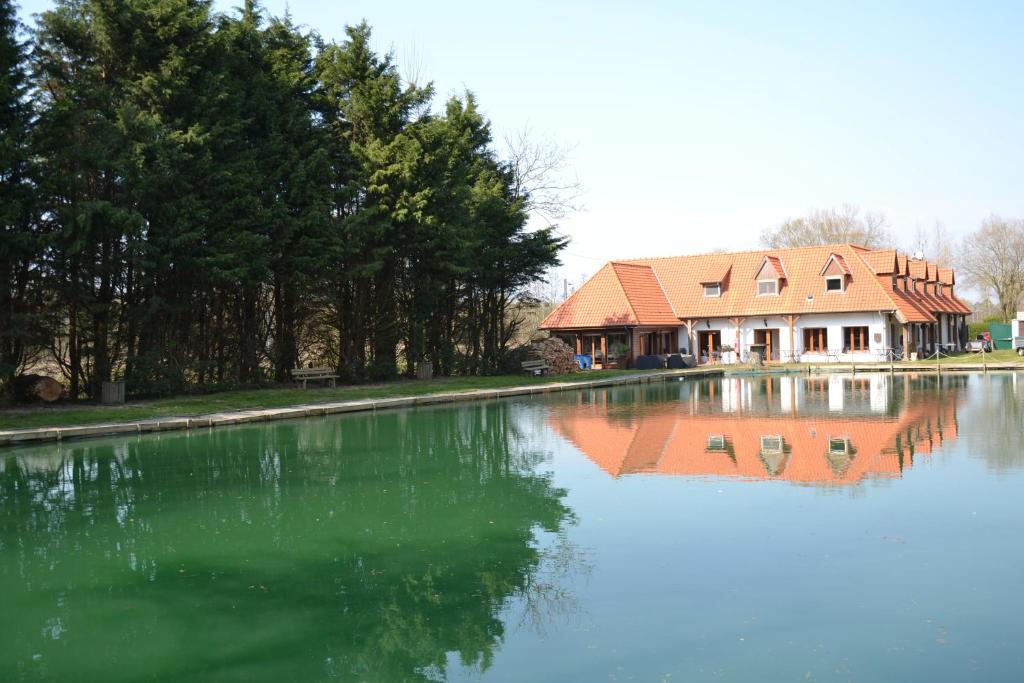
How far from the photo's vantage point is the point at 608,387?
30703mm

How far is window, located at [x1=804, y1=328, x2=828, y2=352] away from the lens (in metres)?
40.1

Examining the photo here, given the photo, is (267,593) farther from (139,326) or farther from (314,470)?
(139,326)

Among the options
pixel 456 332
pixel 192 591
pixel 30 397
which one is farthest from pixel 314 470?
pixel 456 332

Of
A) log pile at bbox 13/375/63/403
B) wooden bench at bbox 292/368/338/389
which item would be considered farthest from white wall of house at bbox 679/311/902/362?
log pile at bbox 13/375/63/403

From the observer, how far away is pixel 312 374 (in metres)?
25.8

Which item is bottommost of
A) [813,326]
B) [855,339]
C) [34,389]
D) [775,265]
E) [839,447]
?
[839,447]

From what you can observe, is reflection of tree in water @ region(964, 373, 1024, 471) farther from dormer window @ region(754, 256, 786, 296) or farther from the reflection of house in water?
dormer window @ region(754, 256, 786, 296)

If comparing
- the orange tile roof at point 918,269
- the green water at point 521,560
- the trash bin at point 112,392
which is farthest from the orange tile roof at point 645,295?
the green water at point 521,560

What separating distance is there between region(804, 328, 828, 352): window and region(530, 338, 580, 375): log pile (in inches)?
463

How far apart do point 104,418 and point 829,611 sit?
16.0 meters

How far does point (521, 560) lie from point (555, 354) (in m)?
28.6

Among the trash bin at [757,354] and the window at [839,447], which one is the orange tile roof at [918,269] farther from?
the window at [839,447]

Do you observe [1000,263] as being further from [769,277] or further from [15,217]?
[15,217]

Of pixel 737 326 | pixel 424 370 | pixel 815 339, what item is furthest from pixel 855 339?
pixel 424 370
